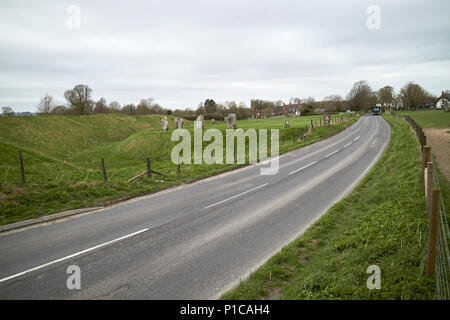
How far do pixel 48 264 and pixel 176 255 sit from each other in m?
3.09

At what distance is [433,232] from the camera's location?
442 centimetres

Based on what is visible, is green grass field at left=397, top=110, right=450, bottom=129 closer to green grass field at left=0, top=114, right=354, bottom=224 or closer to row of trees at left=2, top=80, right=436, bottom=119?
green grass field at left=0, top=114, right=354, bottom=224

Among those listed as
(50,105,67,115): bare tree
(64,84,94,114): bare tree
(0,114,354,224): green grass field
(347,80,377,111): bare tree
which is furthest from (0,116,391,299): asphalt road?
(347,80,377,111): bare tree

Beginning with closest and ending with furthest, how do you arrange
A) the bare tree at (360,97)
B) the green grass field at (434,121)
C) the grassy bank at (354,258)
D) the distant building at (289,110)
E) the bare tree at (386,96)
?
the grassy bank at (354,258) < the green grass field at (434,121) < the bare tree at (360,97) < the bare tree at (386,96) < the distant building at (289,110)

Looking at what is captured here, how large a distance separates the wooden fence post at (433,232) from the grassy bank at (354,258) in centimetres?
22

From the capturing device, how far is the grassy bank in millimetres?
4570

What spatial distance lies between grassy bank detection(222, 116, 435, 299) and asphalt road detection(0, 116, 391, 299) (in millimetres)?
539

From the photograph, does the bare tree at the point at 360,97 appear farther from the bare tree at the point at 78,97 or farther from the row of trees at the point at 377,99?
the bare tree at the point at 78,97

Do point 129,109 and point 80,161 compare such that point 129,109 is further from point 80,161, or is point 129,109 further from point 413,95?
point 413,95

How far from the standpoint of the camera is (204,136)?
112 feet

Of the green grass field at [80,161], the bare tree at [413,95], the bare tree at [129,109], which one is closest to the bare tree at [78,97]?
the green grass field at [80,161]

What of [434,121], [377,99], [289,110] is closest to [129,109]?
[289,110]

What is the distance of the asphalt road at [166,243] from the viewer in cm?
539

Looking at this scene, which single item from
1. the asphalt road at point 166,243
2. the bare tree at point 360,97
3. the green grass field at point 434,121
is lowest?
the asphalt road at point 166,243
